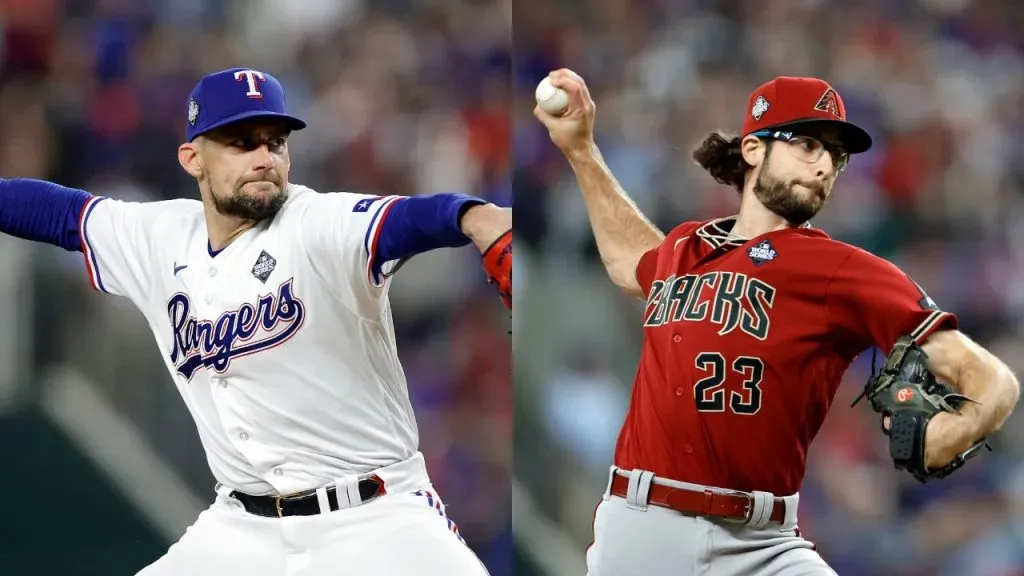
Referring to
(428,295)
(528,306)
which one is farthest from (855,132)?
(428,295)

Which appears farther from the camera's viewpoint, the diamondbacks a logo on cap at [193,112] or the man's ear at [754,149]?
the diamondbacks a logo on cap at [193,112]

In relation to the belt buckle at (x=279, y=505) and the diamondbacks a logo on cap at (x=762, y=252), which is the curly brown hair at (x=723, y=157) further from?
the belt buckle at (x=279, y=505)

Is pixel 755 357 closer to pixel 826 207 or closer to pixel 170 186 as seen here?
pixel 826 207

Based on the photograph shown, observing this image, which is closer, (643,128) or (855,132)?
(855,132)

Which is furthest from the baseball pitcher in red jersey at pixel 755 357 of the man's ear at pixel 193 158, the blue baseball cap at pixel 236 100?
the man's ear at pixel 193 158

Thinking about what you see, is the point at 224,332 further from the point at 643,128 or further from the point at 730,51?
the point at 730,51

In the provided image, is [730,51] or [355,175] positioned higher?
[730,51]
